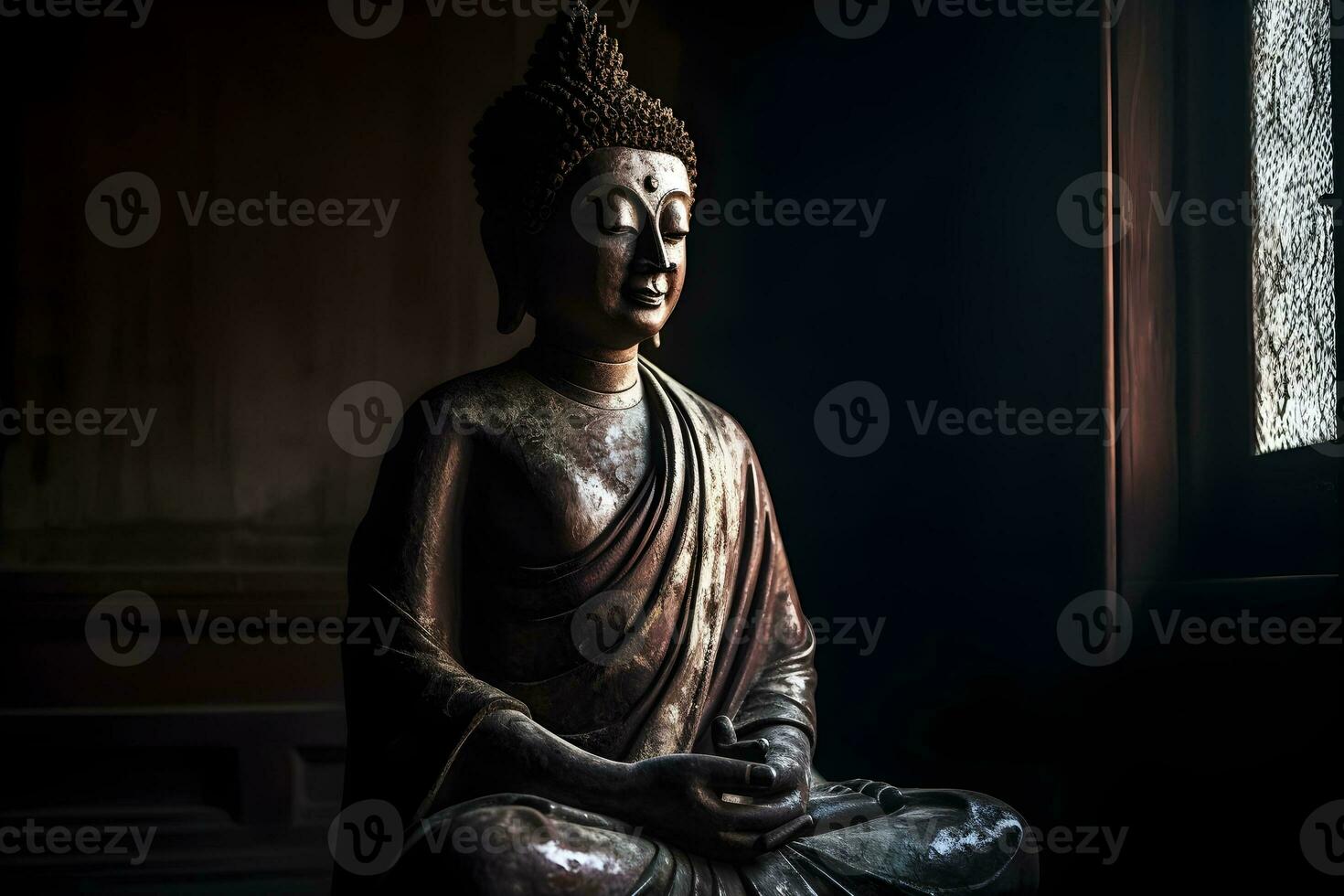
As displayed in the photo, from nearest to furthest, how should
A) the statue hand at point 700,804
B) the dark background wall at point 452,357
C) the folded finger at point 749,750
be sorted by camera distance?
the statue hand at point 700,804
the folded finger at point 749,750
the dark background wall at point 452,357

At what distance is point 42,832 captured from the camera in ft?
13.1

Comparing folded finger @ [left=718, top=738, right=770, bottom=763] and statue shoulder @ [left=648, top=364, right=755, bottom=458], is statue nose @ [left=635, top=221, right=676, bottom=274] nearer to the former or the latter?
statue shoulder @ [left=648, top=364, right=755, bottom=458]

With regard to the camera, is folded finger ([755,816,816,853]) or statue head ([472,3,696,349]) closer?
folded finger ([755,816,816,853])

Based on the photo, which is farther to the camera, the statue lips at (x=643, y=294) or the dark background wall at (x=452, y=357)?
the dark background wall at (x=452, y=357)

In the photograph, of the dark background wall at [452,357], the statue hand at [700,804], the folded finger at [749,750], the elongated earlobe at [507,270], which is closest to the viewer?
the statue hand at [700,804]

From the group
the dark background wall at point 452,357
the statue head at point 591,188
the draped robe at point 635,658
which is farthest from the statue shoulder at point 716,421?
Result: the dark background wall at point 452,357

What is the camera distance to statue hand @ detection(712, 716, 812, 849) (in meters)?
2.33

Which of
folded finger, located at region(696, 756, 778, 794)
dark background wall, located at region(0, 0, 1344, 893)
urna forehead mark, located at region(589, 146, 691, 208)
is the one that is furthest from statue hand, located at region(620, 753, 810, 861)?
dark background wall, located at region(0, 0, 1344, 893)

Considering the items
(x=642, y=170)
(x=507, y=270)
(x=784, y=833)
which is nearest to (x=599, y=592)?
(x=784, y=833)

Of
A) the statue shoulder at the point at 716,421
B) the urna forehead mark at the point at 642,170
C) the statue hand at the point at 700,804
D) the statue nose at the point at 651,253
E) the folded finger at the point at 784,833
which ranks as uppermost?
the urna forehead mark at the point at 642,170

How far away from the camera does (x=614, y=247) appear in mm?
2600

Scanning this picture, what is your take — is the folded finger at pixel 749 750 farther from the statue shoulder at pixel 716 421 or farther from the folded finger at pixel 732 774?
the statue shoulder at pixel 716 421

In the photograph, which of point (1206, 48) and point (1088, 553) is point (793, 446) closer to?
point (1088, 553)

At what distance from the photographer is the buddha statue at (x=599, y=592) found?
2307 millimetres
